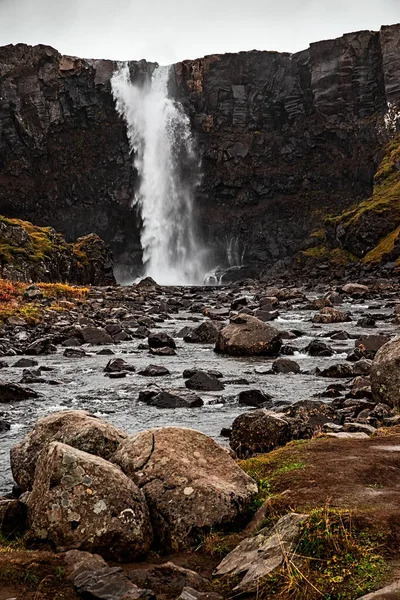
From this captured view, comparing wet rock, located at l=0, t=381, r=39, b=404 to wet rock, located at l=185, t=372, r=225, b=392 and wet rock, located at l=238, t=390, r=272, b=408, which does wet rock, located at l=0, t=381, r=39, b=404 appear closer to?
wet rock, located at l=185, t=372, r=225, b=392

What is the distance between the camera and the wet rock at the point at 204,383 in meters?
21.5

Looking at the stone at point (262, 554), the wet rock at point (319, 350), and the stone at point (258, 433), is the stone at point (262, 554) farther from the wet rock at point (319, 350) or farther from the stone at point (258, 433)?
the wet rock at point (319, 350)

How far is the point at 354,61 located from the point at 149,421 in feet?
454

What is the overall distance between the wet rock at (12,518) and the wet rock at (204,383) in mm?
13242

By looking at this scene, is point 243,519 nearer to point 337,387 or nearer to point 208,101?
point 337,387

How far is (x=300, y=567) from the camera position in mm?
5629

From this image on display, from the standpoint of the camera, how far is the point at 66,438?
9.74 metres

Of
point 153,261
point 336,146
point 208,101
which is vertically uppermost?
point 208,101

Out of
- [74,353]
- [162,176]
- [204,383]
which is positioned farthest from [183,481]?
[162,176]

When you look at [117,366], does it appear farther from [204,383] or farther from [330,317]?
[330,317]

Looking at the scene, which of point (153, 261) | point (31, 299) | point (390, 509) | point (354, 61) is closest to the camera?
point (390, 509)

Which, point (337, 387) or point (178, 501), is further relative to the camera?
point (337, 387)

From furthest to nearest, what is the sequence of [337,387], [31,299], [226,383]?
[31,299]
[226,383]
[337,387]

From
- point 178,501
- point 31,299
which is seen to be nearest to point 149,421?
point 178,501
